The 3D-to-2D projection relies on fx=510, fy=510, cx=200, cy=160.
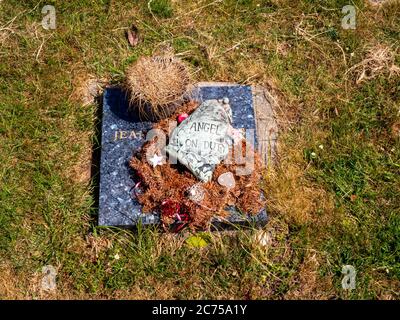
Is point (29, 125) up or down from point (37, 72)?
down

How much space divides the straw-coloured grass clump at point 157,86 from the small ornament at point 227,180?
720mm

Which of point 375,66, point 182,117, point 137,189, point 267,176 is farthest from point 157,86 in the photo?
point 375,66

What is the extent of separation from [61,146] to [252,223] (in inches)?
70.9

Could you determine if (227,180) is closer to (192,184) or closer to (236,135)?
(192,184)

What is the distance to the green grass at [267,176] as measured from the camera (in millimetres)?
3822

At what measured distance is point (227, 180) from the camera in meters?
3.90

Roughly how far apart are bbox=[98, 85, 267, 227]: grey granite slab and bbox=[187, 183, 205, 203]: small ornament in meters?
0.21

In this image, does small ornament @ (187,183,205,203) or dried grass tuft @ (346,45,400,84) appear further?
dried grass tuft @ (346,45,400,84)

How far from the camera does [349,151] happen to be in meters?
4.41

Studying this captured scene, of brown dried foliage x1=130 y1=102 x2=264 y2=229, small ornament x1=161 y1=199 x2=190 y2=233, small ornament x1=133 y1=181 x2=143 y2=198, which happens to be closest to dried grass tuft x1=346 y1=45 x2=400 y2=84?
brown dried foliage x1=130 y1=102 x2=264 y2=229

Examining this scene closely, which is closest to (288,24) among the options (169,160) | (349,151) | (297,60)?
(297,60)

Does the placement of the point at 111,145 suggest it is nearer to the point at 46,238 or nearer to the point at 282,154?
the point at 46,238

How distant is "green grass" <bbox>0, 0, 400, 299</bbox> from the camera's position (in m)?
3.82

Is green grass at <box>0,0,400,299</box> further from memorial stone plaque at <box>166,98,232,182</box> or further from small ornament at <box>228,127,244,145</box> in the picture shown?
memorial stone plaque at <box>166,98,232,182</box>
